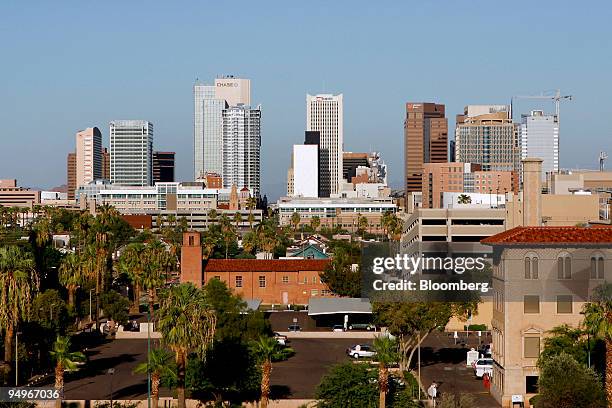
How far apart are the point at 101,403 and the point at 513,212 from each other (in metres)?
53.5

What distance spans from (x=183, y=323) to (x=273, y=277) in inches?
2313

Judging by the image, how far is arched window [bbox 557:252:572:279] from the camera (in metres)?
51.1

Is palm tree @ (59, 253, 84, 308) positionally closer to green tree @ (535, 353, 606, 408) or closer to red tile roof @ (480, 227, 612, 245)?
red tile roof @ (480, 227, 612, 245)

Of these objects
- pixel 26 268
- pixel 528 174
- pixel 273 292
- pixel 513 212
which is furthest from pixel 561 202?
pixel 26 268

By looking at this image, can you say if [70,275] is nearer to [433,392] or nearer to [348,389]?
[433,392]

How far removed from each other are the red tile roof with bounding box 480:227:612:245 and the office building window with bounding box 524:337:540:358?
4899 millimetres

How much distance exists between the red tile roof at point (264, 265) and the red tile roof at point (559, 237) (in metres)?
52.9

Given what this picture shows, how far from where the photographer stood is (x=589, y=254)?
5103 cm

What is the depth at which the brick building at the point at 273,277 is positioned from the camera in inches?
4048

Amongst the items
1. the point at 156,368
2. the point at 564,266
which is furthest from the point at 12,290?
the point at 564,266

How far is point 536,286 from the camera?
5200 cm

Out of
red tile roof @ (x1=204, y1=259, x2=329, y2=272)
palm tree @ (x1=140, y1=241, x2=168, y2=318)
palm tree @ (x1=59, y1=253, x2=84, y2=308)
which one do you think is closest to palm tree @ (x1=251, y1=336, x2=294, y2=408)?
palm tree @ (x1=59, y1=253, x2=84, y2=308)

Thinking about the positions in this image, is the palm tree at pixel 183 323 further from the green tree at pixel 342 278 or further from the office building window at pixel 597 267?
the green tree at pixel 342 278

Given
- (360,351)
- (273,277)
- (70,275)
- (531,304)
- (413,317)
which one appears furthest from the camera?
(273,277)
